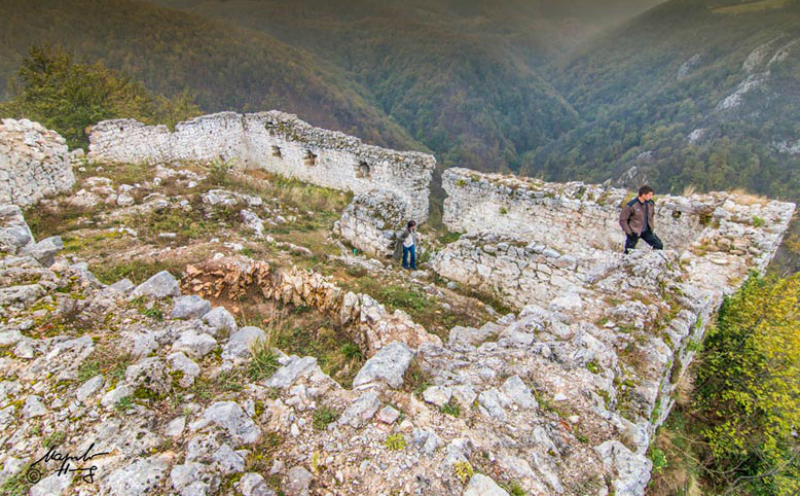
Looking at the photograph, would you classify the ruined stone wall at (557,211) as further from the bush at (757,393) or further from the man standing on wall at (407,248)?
the bush at (757,393)

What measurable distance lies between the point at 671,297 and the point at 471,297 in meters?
3.33

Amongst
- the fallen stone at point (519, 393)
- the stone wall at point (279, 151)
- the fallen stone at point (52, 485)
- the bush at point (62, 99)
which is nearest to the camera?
the fallen stone at point (52, 485)

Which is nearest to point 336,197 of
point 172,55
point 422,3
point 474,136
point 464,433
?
point 464,433

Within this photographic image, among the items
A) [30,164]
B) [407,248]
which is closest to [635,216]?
[407,248]

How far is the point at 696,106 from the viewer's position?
56719mm

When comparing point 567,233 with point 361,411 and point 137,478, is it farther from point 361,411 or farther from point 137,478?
point 137,478

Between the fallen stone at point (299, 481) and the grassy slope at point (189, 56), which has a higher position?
the grassy slope at point (189, 56)

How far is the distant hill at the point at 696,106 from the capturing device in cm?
3975

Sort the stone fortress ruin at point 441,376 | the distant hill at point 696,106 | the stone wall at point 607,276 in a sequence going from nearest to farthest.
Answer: the stone fortress ruin at point 441,376 < the stone wall at point 607,276 < the distant hill at point 696,106

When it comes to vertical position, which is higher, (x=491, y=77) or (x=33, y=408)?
(x=491, y=77)

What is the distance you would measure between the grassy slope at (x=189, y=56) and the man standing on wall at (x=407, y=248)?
4870cm

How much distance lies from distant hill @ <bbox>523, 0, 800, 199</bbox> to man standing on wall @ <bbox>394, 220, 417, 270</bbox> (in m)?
41.6

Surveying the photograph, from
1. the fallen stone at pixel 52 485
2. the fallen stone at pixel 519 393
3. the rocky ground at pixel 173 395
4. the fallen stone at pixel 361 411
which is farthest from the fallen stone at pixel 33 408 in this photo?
the fallen stone at pixel 519 393

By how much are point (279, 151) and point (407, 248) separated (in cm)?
956
